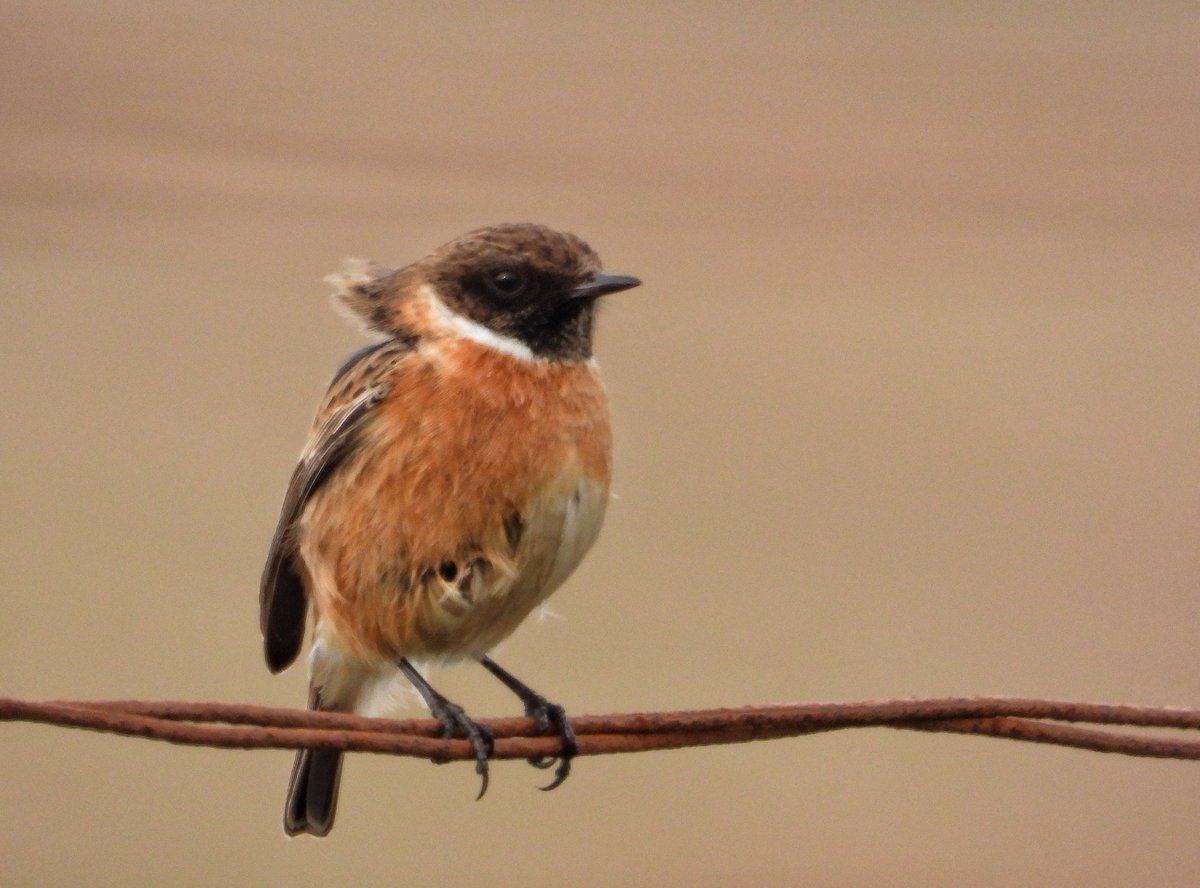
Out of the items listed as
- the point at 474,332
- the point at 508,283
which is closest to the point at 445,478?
the point at 474,332

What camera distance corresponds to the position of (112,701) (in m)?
2.18

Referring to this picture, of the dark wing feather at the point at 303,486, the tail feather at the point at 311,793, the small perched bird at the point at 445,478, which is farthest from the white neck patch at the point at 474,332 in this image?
the tail feather at the point at 311,793

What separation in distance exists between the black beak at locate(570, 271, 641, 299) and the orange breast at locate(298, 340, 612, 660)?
0.19 meters

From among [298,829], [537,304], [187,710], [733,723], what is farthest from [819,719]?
[298,829]

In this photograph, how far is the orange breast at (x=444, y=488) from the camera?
11.2 ft

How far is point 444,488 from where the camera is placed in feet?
11.2

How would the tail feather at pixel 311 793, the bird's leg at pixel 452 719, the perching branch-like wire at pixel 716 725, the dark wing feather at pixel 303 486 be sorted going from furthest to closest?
the tail feather at pixel 311 793
the dark wing feather at pixel 303 486
the bird's leg at pixel 452 719
the perching branch-like wire at pixel 716 725

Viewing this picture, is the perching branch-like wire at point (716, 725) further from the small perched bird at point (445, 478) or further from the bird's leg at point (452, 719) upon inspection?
the small perched bird at point (445, 478)

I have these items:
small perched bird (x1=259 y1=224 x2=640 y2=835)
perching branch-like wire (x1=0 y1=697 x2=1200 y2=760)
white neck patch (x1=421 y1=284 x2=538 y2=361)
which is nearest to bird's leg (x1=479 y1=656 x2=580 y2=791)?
small perched bird (x1=259 y1=224 x2=640 y2=835)

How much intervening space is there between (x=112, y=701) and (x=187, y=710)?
4.2 inches

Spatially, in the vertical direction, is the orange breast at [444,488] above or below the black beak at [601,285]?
below

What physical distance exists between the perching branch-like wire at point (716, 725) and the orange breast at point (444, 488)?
0.77 meters

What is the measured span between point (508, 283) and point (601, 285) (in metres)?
0.26

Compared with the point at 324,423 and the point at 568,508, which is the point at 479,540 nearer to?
the point at 568,508
